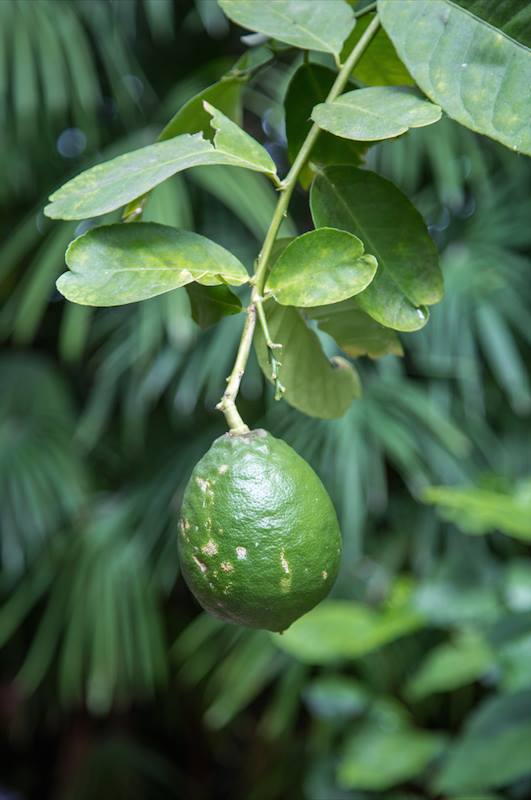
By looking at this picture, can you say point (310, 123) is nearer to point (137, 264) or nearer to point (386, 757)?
point (137, 264)

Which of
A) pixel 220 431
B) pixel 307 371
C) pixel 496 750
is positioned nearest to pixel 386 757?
pixel 496 750

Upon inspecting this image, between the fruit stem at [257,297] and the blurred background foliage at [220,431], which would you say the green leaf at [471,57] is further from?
the blurred background foliage at [220,431]

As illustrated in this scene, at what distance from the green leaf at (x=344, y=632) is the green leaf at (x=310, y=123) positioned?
0.67 m

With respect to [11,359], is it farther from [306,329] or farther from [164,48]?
[306,329]

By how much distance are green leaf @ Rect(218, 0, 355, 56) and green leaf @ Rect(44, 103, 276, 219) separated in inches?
2.3

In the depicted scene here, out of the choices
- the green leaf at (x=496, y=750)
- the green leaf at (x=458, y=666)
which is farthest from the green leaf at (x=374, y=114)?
the green leaf at (x=458, y=666)

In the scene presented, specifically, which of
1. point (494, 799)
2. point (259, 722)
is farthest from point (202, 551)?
point (259, 722)

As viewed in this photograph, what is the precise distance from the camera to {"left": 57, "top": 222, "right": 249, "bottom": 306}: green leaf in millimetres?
235

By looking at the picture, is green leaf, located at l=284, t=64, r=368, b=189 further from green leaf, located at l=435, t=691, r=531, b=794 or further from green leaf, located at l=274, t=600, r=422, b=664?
green leaf, located at l=274, t=600, r=422, b=664

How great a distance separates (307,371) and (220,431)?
2.90 feet

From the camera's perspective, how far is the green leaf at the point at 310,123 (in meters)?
0.29

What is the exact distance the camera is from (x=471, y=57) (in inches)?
10.2

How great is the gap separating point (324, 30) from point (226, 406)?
148mm

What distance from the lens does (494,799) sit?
2.64ft
